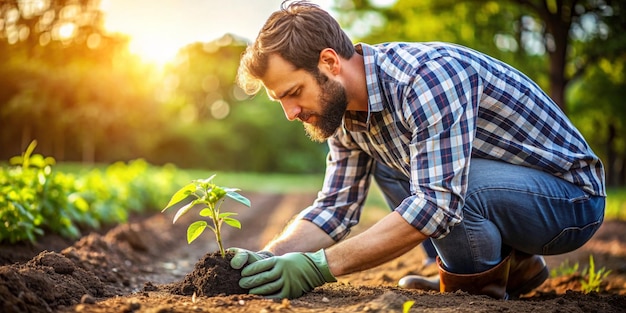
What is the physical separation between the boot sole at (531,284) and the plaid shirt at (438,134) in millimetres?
562

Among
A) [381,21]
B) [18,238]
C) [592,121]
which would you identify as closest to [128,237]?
[18,238]

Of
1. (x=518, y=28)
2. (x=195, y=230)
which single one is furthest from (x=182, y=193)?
(x=518, y=28)

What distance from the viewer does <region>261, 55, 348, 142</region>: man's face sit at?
7.75 ft

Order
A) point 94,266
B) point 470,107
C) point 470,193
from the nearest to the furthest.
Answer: point 470,107, point 470,193, point 94,266

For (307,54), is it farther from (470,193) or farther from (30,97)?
(30,97)

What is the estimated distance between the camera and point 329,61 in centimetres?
239

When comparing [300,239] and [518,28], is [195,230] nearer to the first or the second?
[300,239]

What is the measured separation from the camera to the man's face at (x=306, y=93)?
236cm

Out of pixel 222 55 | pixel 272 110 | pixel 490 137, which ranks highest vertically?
pixel 222 55

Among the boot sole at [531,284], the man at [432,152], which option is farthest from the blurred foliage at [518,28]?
the man at [432,152]

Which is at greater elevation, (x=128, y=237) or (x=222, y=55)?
(x=222, y=55)

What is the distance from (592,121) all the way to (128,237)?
17559 millimetres

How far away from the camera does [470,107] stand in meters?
2.21

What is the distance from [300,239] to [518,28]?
8981 mm
